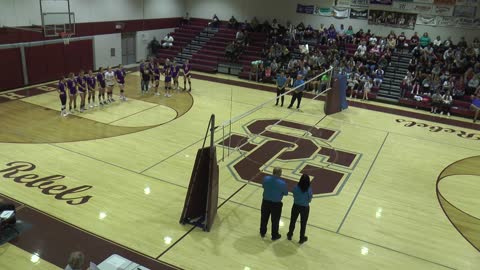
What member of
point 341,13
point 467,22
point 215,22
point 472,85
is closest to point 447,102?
point 472,85

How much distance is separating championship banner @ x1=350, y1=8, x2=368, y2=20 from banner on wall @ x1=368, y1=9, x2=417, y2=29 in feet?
0.90

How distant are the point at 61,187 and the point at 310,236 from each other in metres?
6.78

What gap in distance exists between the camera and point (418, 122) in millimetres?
19516

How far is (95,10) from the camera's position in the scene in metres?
24.8

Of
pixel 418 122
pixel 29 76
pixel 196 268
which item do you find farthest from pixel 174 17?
pixel 196 268

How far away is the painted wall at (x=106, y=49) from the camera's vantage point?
25547mm

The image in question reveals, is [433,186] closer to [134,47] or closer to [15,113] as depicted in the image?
[15,113]

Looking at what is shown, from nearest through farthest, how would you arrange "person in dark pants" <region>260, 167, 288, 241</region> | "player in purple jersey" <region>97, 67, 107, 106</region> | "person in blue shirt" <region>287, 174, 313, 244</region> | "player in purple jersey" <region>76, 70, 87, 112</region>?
"person in blue shirt" <region>287, 174, 313, 244</region> < "person in dark pants" <region>260, 167, 288, 241</region> < "player in purple jersey" <region>76, 70, 87, 112</region> < "player in purple jersey" <region>97, 67, 107, 106</region>

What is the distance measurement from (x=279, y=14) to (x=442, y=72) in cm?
1288

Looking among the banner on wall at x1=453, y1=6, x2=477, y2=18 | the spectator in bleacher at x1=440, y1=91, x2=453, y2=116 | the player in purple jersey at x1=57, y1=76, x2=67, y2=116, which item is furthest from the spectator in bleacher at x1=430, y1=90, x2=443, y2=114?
the player in purple jersey at x1=57, y1=76, x2=67, y2=116

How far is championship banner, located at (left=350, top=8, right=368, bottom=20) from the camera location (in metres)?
27.7

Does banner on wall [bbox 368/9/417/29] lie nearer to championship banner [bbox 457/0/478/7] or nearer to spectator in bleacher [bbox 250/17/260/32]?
championship banner [bbox 457/0/478/7]

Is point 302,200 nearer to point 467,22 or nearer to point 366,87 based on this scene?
point 366,87

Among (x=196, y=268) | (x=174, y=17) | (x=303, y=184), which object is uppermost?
(x=174, y=17)
